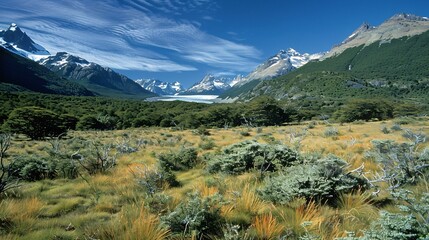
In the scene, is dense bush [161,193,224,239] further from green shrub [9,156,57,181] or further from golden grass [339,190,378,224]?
green shrub [9,156,57,181]

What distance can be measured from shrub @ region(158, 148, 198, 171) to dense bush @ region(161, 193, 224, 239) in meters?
5.58

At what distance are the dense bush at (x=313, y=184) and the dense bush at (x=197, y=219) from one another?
1665 mm

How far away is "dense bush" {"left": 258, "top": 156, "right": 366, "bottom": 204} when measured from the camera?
5.66 m

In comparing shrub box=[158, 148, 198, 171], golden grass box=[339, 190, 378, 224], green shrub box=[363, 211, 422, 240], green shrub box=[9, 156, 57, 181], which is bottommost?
green shrub box=[9, 156, 57, 181]

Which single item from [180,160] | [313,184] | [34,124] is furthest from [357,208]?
[34,124]

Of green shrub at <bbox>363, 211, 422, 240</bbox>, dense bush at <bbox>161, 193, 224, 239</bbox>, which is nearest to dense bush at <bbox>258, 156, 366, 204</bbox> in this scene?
dense bush at <bbox>161, 193, 224, 239</bbox>

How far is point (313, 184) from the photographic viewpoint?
582cm

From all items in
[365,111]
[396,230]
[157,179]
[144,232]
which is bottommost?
[157,179]

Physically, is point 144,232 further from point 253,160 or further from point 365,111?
point 365,111

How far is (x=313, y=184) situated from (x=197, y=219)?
2.84 metres

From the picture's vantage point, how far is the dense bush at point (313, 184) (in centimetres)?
566

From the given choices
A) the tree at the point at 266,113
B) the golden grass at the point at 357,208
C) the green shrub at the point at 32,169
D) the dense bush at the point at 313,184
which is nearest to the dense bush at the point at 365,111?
the tree at the point at 266,113

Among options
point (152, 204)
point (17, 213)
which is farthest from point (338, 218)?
point (17, 213)

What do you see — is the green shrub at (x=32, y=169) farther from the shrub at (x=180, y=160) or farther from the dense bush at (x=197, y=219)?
the dense bush at (x=197, y=219)
